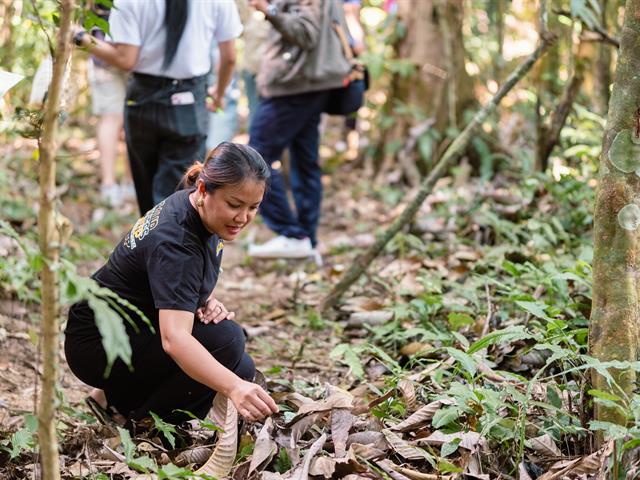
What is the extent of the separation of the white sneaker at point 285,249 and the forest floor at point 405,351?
7cm

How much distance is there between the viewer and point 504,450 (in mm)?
2553

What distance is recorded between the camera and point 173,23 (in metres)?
4.05

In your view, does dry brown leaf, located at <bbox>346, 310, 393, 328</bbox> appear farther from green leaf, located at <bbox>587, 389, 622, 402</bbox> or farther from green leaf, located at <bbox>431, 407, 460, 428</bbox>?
green leaf, located at <bbox>587, 389, 622, 402</bbox>

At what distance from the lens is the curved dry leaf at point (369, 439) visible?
2631 millimetres

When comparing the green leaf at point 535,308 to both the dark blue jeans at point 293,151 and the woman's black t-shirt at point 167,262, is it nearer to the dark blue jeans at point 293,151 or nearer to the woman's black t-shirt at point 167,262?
the woman's black t-shirt at point 167,262

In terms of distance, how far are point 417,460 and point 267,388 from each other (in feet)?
2.76

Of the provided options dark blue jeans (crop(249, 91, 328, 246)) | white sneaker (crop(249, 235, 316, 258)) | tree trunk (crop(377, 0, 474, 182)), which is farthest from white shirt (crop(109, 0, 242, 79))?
tree trunk (crop(377, 0, 474, 182))

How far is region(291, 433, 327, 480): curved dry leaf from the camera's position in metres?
2.42

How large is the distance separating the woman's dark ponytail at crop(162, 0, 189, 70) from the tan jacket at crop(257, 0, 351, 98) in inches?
36.6

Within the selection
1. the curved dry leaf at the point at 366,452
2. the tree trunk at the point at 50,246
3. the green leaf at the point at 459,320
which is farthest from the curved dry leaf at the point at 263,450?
the green leaf at the point at 459,320

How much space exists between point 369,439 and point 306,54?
294 cm

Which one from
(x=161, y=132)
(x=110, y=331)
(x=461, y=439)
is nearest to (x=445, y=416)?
(x=461, y=439)

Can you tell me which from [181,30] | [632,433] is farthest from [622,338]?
[181,30]

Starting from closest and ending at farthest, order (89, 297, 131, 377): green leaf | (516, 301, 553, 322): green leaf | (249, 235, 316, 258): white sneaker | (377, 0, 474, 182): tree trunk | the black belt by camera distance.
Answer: (89, 297, 131, 377): green leaf, (516, 301, 553, 322): green leaf, the black belt, (249, 235, 316, 258): white sneaker, (377, 0, 474, 182): tree trunk
